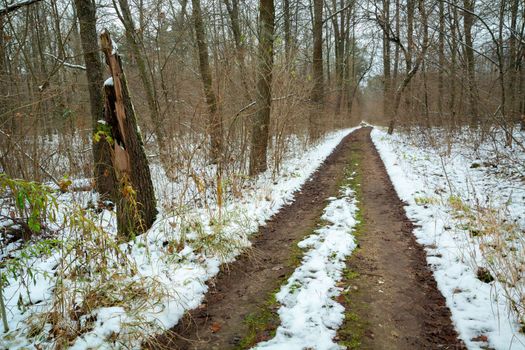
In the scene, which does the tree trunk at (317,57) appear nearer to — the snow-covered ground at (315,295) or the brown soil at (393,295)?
the brown soil at (393,295)

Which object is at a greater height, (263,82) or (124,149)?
(263,82)

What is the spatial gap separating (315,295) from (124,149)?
3.00 metres

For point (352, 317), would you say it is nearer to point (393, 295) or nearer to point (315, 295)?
point (315, 295)

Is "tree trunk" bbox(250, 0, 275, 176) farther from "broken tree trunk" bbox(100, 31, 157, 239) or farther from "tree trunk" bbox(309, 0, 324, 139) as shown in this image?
"tree trunk" bbox(309, 0, 324, 139)

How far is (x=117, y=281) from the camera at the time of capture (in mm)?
3092

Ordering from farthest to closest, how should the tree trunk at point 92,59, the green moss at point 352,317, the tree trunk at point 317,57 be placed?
the tree trunk at point 317,57 → the tree trunk at point 92,59 → the green moss at point 352,317

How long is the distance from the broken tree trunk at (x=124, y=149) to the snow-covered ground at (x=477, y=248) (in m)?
3.62

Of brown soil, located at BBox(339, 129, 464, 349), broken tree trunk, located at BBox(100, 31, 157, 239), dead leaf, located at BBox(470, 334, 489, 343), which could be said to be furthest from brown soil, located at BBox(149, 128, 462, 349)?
broken tree trunk, located at BBox(100, 31, 157, 239)

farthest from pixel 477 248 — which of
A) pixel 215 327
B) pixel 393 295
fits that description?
pixel 215 327

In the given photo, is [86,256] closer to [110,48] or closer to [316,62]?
[110,48]

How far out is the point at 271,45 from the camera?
7.98 meters

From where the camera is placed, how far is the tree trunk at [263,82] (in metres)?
7.79

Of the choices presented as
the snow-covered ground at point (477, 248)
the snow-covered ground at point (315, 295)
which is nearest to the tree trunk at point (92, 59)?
the snow-covered ground at point (315, 295)

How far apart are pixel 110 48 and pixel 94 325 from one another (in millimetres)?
3166
